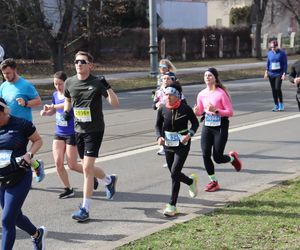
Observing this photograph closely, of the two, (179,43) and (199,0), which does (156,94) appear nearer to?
(179,43)

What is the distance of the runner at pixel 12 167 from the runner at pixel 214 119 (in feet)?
→ 10.8

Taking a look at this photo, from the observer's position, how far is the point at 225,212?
251 inches

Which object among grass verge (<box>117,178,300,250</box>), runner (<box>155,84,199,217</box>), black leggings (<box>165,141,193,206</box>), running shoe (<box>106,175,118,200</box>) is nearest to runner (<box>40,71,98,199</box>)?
running shoe (<box>106,175,118,200</box>)

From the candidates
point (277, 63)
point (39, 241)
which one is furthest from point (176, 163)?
point (277, 63)

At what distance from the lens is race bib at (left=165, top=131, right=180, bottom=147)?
668cm

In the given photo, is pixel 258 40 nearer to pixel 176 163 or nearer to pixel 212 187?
pixel 212 187

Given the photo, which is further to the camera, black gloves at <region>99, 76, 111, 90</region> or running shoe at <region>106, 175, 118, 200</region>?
running shoe at <region>106, 175, 118, 200</region>

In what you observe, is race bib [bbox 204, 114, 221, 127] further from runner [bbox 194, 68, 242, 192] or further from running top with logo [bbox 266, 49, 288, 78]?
running top with logo [bbox 266, 49, 288, 78]

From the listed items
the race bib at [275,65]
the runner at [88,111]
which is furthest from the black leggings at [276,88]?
the runner at [88,111]

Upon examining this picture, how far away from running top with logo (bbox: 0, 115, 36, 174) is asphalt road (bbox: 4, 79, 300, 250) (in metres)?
1.25

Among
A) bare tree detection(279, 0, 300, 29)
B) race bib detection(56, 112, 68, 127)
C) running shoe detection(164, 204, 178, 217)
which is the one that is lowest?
running shoe detection(164, 204, 178, 217)

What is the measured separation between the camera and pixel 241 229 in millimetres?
5652

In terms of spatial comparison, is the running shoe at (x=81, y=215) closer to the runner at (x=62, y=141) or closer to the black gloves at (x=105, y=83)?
the runner at (x=62, y=141)

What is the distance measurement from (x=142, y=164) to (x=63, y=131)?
2.44 m
